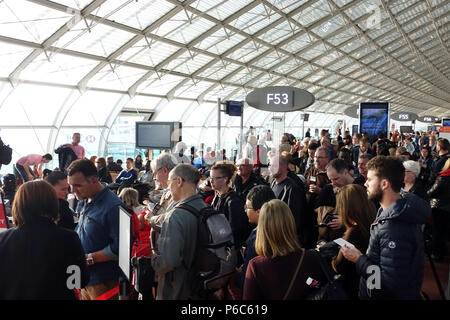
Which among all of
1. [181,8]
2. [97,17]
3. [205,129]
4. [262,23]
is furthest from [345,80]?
[97,17]

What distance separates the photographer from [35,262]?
5.93ft

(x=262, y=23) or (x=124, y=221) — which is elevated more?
(x=262, y=23)

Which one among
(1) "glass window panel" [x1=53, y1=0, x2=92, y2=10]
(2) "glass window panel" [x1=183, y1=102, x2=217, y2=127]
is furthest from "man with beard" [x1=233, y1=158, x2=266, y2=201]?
(2) "glass window panel" [x1=183, y1=102, x2=217, y2=127]

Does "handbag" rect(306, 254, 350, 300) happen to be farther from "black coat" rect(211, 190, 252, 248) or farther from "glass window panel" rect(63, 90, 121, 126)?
"glass window panel" rect(63, 90, 121, 126)

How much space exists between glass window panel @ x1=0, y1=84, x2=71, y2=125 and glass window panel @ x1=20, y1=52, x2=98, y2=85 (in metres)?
0.42

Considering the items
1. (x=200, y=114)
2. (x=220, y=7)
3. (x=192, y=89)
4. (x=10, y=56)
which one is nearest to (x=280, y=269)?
(x=10, y=56)

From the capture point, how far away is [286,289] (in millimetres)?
1830

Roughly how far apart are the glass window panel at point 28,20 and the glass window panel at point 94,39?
1.88 feet

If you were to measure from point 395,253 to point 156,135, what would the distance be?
7460mm

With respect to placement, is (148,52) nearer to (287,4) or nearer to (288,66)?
(287,4)
